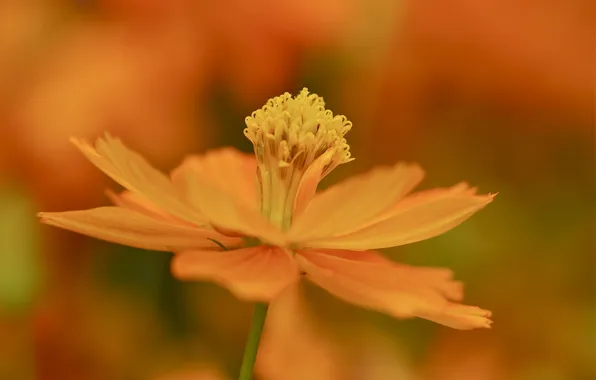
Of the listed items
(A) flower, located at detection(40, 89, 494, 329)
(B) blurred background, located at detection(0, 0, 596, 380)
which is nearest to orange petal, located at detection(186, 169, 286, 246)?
(A) flower, located at detection(40, 89, 494, 329)

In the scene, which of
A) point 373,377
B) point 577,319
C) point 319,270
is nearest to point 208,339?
point 373,377

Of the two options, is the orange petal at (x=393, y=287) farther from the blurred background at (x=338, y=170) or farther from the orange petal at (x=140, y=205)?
the blurred background at (x=338, y=170)

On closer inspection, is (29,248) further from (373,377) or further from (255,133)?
(255,133)

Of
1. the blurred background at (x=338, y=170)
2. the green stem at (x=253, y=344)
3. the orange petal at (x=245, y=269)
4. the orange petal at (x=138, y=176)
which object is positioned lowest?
the green stem at (x=253, y=344)

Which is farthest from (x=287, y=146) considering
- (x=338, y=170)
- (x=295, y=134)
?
(x=338, y=170)

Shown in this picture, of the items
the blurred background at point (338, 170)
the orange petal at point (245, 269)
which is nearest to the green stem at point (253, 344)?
the orange petal at point (245, 269)

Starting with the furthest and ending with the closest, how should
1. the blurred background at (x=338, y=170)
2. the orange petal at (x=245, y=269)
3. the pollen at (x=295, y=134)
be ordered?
the blurred background at (x=338, y=170), the pollen at (x=295, y=134), the orange petal at (x=245, y=269)

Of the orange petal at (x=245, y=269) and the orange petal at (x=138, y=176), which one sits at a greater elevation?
the orange petal at (x=138, y=176)
